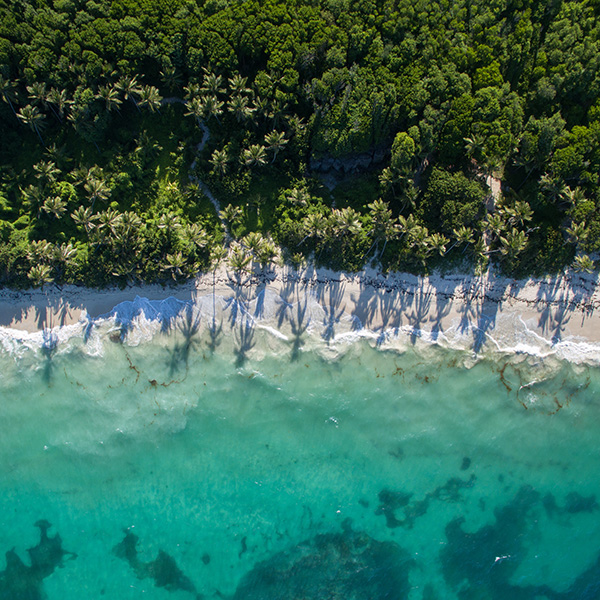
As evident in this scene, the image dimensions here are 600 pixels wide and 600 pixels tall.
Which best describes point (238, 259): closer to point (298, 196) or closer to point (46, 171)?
point (298, 196)

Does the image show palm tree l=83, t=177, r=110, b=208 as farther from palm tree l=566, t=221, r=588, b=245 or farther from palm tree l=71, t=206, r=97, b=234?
palm tree l=566, t=221, r=588, b=245

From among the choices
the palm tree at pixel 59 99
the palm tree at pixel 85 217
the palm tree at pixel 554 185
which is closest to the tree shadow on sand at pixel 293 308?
the palm tree at pixel 85 217

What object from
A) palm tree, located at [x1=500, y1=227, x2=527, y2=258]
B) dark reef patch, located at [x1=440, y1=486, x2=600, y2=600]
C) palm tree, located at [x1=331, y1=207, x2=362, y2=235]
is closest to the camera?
palm tree, located at [x1=331, y1=207, x2=362, y2=235]

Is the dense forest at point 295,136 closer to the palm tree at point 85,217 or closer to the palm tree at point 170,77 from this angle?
the palm tree at point 85,217

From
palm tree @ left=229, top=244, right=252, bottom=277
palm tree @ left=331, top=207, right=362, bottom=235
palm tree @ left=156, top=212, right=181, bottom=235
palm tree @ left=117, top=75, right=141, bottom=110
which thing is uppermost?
palm tree @ left=117, top=75, right=141, bottom=110

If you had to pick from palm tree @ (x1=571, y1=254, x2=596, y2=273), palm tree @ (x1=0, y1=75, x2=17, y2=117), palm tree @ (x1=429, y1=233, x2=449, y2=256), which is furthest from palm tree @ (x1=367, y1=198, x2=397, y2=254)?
palm tree @ (x1=0, y1=75, x2=17, y2=117)

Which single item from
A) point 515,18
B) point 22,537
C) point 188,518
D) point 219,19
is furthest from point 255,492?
point 515,18
